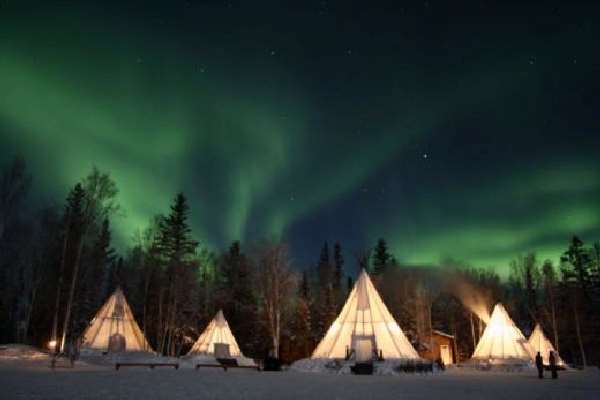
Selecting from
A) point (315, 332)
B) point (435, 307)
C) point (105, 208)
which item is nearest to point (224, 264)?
point (315, 332)

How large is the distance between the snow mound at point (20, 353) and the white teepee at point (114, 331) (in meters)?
6.37

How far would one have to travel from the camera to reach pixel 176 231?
46.0 m

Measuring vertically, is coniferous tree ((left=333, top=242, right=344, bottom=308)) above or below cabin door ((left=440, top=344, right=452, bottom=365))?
above

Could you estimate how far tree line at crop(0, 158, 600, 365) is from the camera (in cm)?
3603

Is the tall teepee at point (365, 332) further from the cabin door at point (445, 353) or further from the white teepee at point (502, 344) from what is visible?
the cabin door at point (445, 353)

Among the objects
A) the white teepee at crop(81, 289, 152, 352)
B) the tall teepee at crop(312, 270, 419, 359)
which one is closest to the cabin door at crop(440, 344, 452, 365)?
the tall teepee at crop(312, 270, 419, 359)

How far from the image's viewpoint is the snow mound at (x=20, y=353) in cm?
2447

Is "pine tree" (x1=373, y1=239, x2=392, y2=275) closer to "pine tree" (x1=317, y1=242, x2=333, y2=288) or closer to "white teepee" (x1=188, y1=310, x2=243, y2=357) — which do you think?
"pine tree" (x1=317, y1=242, x2=333, y2=288)

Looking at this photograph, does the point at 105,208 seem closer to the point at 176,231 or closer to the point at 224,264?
the point at 176,231

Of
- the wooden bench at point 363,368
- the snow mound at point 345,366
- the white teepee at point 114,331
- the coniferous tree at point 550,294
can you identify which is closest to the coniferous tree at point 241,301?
the white teepee at point 114,331

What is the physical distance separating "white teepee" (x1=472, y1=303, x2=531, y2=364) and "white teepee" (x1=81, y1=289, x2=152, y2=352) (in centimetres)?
2679

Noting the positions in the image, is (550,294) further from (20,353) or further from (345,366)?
(20,353)

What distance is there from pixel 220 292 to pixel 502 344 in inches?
1140

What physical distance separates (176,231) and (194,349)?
13.1 meters
